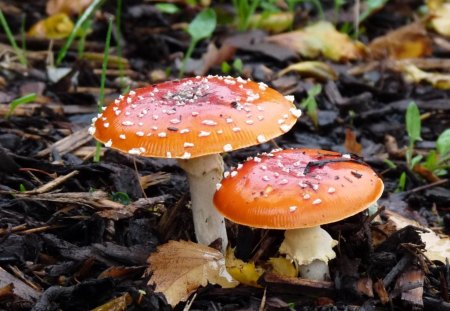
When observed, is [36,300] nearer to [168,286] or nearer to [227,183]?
[168,286]

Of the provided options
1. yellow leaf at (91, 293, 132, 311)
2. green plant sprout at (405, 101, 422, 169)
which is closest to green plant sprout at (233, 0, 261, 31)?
green plant sprout at (405, 101, 422, 169)

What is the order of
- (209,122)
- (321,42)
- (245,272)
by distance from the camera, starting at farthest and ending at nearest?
(321,42), (245,272), (209,122)

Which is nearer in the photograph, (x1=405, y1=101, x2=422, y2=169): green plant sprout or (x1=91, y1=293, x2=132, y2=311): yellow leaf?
(x1=91, y1=293, x2=132, y2=311): yellow leaf

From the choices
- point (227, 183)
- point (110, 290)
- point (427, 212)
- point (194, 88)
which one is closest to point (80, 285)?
point (110, 290)

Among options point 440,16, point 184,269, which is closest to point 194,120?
point 184,269

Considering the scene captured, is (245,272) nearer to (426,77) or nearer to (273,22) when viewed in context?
(426,77)

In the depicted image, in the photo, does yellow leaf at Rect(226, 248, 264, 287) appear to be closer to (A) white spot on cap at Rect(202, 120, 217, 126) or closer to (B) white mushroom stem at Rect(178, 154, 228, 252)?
(B) white mushroom stem at Rect(178, 154, 228, 252)

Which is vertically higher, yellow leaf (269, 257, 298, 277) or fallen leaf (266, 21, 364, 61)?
yellow leaf (269, 257, 298, 277)

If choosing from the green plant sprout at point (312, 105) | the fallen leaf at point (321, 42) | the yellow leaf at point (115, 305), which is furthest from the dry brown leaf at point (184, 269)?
the fallen leaf at point (321, 42)

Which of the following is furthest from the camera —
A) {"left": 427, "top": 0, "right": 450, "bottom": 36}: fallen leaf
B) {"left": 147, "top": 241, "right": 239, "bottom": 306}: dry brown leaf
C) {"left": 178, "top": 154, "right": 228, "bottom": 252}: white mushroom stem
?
{"left": 427, "top": 0, "right": 450, "bottom": 36}: fallen leaf
